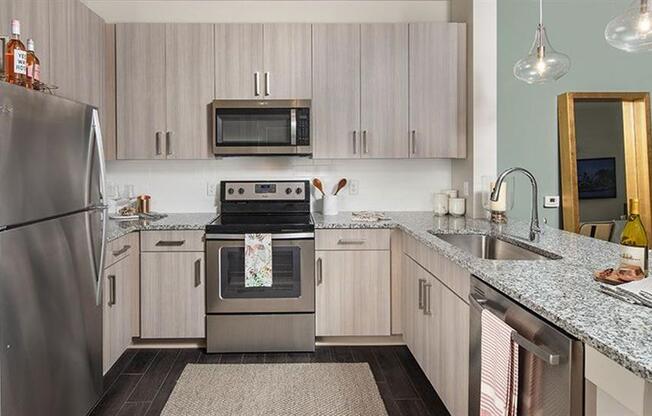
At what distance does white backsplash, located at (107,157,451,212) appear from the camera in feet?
12.6

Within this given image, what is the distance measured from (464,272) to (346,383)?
1187mm

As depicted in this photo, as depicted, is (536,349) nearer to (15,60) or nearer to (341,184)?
(15,60)

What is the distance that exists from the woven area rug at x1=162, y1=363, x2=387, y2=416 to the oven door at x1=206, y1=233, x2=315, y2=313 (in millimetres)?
385

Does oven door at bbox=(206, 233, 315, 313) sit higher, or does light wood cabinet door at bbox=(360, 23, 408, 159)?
light wood cabinet door at bbox=(360, 23, 408, 159)

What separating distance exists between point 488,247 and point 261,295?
1463mm

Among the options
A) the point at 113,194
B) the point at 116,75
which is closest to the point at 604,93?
the point at 116,75

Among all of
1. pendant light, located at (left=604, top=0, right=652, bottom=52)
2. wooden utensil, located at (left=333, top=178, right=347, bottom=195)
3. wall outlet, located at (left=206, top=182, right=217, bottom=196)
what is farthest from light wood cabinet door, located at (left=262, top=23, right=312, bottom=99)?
pendant light, located at (left=604, top=0, right=652, bottom=52)

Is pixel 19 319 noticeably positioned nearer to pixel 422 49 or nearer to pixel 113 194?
pixel 113 194

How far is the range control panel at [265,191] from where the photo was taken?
12.2 feet

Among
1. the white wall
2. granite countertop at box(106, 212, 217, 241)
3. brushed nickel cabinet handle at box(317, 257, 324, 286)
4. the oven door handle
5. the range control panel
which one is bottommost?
brushed nickel cabinet handle at box(317, 257, 324, 286)

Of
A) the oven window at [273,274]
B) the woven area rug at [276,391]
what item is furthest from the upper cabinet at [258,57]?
the woven area rug at [276,391]

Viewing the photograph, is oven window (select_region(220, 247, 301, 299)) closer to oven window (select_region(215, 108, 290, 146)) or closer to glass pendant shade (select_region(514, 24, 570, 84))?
oven window (select_region(215, 108, 290, 146))

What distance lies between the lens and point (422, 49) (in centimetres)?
353

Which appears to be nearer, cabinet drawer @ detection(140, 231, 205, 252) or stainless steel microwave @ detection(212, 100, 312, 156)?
cabinet drawer @ detection(140, 231, 205, 252)
